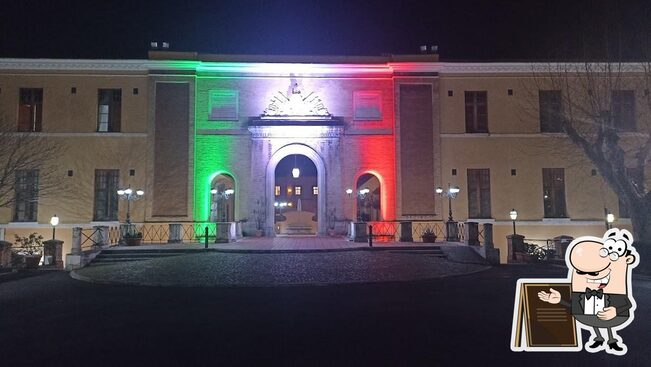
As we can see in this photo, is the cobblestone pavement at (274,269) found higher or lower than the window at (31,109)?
lower

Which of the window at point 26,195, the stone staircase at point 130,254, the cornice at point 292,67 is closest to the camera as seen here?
the stone staircase at point 130,254

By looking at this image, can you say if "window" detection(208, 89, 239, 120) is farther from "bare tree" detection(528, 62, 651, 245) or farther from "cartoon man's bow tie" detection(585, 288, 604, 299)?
"cartoon man's bow tie" detection(585, 288, 604, 299)

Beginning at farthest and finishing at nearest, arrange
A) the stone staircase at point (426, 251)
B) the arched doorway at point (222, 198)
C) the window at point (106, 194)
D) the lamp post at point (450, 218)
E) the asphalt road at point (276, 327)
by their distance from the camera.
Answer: the arched doorway at point (222, 198) < the window at point (106, 194) < the lamp post at point (450, 218) < the stone staircase at point (426, 251) < the asphalt road at point (276, 327)

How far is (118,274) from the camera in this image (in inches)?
547

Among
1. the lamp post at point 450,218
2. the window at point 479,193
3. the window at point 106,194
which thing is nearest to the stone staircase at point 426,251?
the lamp post at point 450,218

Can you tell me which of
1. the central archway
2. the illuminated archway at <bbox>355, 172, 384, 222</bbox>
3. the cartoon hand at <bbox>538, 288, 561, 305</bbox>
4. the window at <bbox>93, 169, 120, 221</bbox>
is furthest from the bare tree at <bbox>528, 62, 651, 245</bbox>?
the window at <bbox>93, 169, 120, 221</bbox>

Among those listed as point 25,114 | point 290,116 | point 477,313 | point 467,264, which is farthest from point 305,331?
point 25,114

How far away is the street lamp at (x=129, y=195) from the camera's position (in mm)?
22111

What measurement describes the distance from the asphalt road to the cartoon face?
165 centimetres

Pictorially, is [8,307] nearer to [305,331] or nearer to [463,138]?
[305,331]

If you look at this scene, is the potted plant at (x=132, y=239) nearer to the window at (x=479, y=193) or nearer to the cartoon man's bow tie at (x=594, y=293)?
the window at (x=479, y=193)

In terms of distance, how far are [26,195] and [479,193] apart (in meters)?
25.1

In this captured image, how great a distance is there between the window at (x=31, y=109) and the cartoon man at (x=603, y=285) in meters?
27.5

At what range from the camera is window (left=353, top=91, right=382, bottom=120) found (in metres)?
Answer: 25.4
